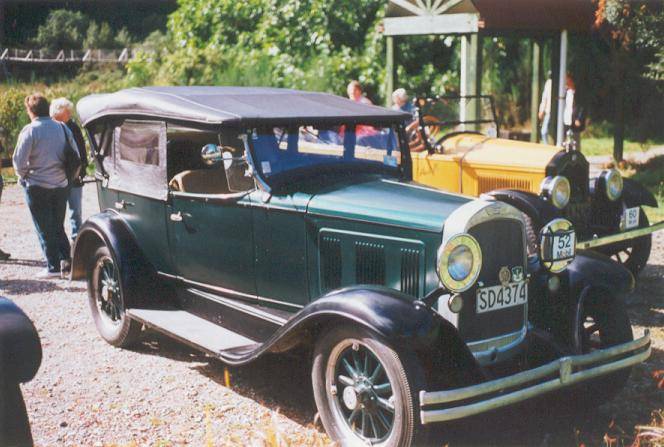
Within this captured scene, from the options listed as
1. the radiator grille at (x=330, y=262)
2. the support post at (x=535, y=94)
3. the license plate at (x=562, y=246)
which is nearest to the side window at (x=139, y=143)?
the radiator grille at (x=330, y=262)

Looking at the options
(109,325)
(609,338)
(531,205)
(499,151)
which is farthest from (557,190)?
(109,325)

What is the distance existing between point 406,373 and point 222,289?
5.81 feet

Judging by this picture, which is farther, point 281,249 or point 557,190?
point 557,190

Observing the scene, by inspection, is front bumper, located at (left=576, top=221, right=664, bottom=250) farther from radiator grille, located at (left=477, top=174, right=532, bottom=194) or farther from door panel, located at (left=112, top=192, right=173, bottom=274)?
door panel, located at (left=112, top=192, right=173, bottom=274)

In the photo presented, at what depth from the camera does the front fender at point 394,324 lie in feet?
11.2

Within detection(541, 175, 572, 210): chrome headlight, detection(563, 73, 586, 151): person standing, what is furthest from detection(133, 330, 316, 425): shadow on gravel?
detection(563, 73, 586, 151): person standing

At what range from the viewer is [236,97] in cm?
501

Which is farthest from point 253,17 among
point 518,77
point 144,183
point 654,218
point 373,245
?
point 373,245

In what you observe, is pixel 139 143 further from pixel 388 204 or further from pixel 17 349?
pixel 17 349

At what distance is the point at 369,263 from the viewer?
4121 mm

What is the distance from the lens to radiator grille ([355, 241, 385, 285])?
4.07 metres

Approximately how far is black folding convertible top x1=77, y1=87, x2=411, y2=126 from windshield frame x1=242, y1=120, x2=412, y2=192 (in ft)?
0.17

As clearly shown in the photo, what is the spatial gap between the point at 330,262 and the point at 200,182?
1.40 meters

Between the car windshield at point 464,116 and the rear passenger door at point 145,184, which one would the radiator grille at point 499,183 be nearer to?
the car windshield at point 464,116
